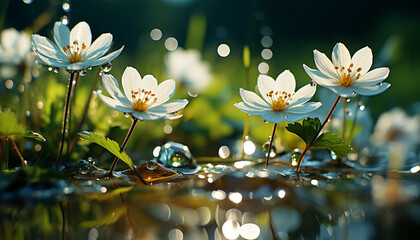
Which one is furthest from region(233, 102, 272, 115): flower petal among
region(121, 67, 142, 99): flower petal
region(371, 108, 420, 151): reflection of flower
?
region(371, 108, 420, 151): reflection of flower

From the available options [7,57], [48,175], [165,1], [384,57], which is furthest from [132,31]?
[48,175]

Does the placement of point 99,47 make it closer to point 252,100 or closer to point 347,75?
point 252,100

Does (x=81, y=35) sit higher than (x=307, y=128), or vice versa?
A: (x=81, y=35)

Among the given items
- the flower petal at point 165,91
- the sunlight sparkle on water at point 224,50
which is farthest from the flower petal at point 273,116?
the sunlight sparkle on water at point 224,50

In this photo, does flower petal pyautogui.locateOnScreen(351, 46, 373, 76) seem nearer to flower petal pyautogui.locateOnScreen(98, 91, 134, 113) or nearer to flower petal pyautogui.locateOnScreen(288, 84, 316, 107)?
flower petal pyautogui.locateOnScreen(288, 84, 316, 107)

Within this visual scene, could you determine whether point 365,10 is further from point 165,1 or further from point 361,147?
point 361,147

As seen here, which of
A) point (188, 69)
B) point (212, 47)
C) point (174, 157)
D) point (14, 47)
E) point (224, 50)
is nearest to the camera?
point (174, 157)

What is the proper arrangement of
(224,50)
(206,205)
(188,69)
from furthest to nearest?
(224,50) < (188,69) < (206,205)

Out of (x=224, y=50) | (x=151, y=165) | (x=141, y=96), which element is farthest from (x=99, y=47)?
(x=224, y=50)
